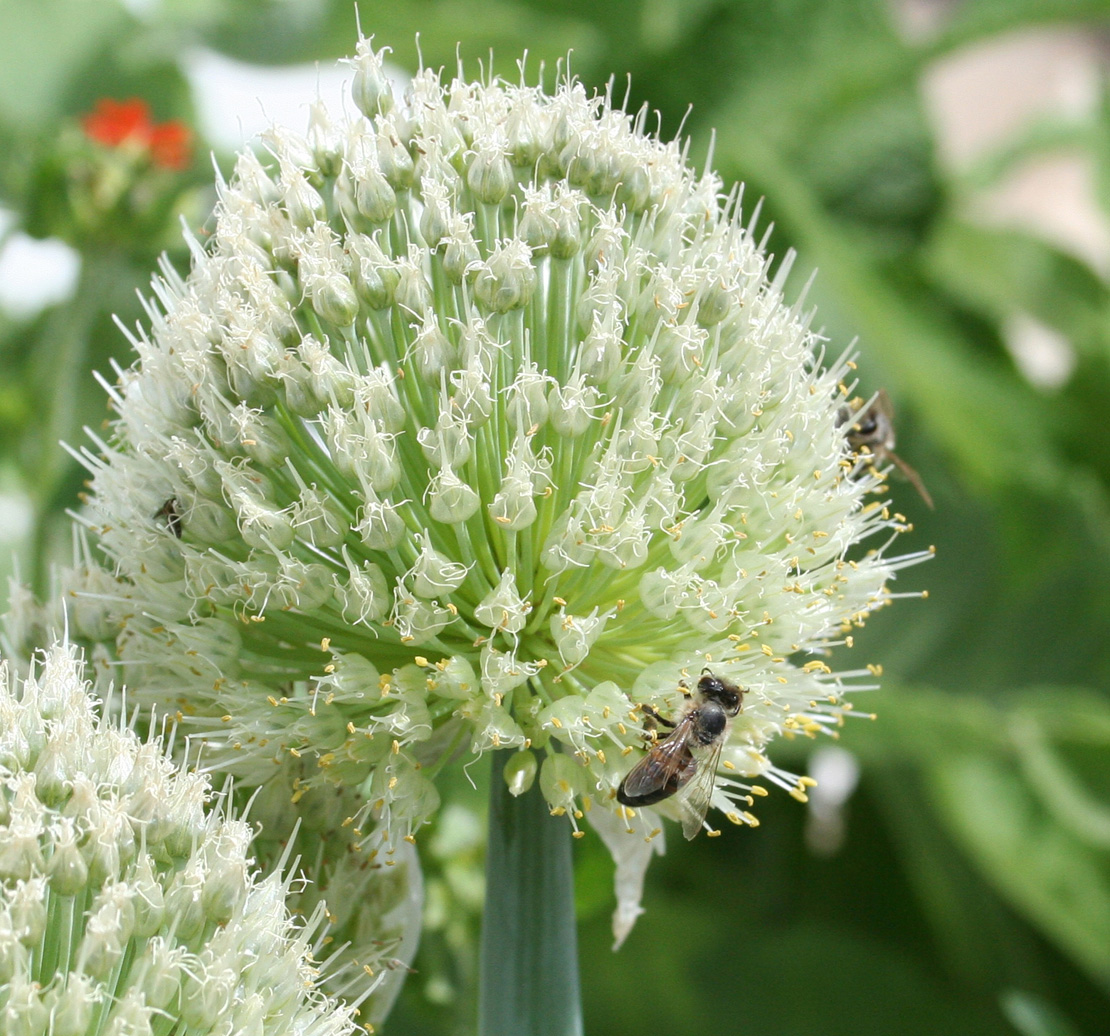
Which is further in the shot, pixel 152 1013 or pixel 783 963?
pixel 783 963

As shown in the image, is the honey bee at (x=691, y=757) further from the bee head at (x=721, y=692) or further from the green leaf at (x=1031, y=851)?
the green leaf at (x=1031, y=851)

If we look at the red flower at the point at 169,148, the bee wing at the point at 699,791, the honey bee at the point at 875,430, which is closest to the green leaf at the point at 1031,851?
the honey bee at the point at 875,430

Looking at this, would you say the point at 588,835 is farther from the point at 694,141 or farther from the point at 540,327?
the point at 694,141

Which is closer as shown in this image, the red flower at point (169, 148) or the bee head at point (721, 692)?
the bee head at point (721, 692)

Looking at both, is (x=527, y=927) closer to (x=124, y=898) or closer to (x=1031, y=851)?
(x=124, y=898)

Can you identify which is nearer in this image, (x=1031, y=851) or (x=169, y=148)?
(x=169, y=148)

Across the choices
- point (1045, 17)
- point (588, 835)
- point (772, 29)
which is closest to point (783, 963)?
point (588, 835)

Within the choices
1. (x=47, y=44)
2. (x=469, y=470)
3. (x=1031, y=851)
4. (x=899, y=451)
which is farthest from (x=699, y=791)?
(x=47, y=44)
